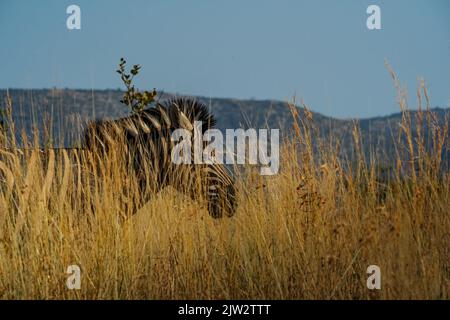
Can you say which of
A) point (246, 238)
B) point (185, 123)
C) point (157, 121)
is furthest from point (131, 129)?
point (246, 238)

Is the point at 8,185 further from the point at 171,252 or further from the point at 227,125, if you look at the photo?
the point at 227,125

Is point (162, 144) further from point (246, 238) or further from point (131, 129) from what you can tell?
point (246, 238)

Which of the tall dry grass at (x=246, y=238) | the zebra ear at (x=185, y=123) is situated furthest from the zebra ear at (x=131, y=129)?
the zebra ear at (x=185, y=123)

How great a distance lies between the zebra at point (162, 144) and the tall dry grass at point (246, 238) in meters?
0.23

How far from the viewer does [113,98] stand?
269 ft

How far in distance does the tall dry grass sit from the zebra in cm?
23

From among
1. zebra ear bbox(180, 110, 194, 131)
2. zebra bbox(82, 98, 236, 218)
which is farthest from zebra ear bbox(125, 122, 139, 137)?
zebra ear bbox(180, 110, 194, 131)

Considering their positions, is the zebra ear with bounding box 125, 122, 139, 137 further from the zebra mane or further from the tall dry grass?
the tall dry grass

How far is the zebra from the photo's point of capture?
21.7 ft

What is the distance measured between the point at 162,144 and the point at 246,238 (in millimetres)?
1432

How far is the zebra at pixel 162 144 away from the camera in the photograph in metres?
6.62

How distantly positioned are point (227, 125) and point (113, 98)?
14028 millimetres

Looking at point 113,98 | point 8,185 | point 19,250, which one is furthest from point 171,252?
point 113,98
